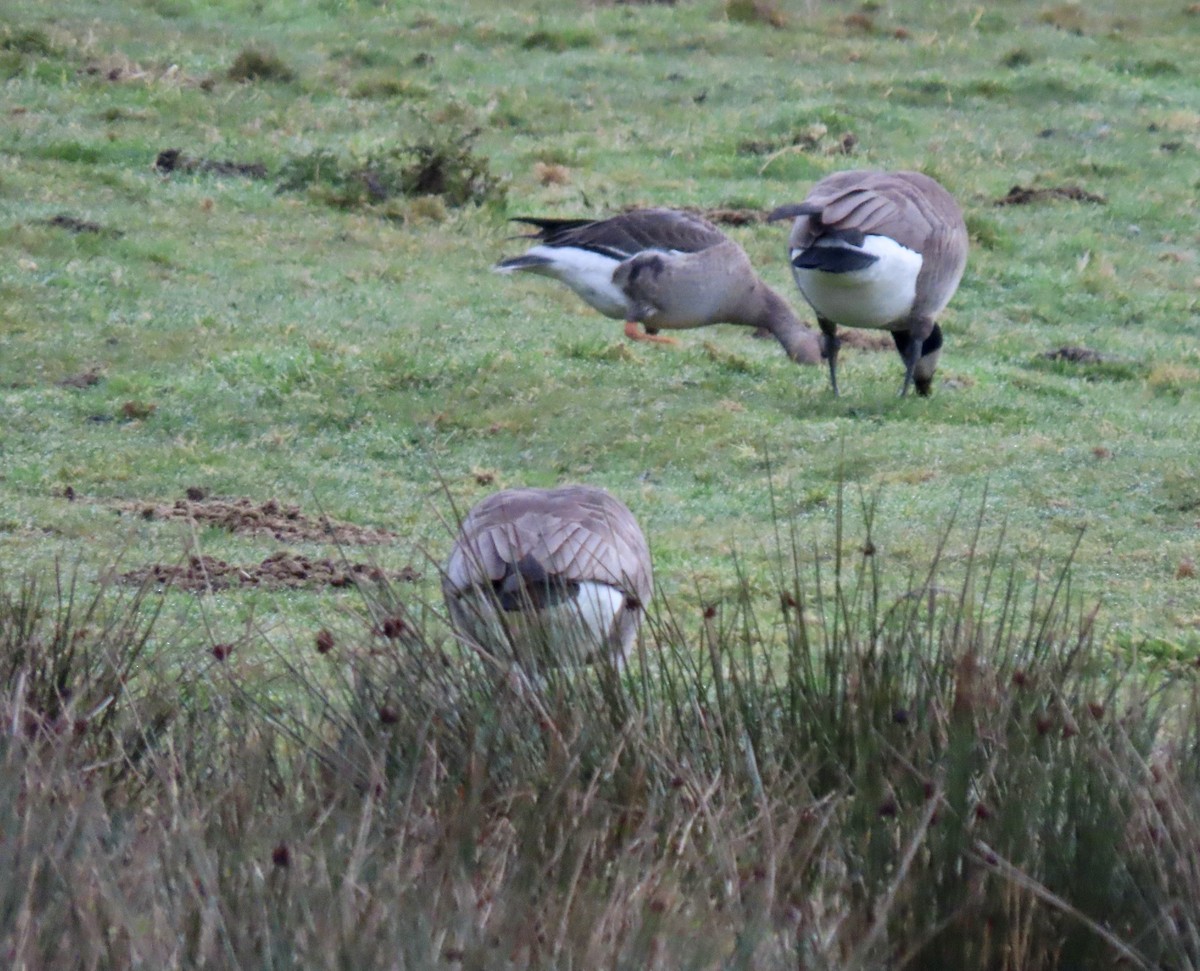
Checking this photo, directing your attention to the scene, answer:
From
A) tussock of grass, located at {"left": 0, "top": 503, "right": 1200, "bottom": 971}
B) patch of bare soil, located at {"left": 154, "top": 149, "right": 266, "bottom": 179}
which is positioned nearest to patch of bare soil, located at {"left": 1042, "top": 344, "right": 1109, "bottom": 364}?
patch of bare soil, located at {"left": 154, "top": 149, "right": 266, "bottom": 179}

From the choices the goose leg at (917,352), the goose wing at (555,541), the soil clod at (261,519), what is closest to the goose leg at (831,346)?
the goose leg at (917,352)

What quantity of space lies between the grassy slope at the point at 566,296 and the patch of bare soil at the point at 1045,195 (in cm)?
18

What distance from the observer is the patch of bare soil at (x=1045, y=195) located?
56.8ft

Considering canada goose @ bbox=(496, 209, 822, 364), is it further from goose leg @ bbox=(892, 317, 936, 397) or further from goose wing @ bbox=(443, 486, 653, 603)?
goose wing @ bbox=(443, 486, 653, 603)

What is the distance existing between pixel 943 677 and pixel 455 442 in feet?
20.8

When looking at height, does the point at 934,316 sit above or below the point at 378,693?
below

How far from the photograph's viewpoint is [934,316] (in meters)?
11.4

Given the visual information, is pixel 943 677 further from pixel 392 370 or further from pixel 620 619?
pixel 392 370

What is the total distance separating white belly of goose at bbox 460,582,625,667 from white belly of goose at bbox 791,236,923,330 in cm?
614

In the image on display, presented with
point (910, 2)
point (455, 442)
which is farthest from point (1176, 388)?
point (910, 2)

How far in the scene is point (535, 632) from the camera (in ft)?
15.2

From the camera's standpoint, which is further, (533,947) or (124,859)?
(124,859)

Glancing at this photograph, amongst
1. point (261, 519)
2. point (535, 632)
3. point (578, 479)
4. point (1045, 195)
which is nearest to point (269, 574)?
point (261, 519)

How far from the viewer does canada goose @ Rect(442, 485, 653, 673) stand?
4598mm
